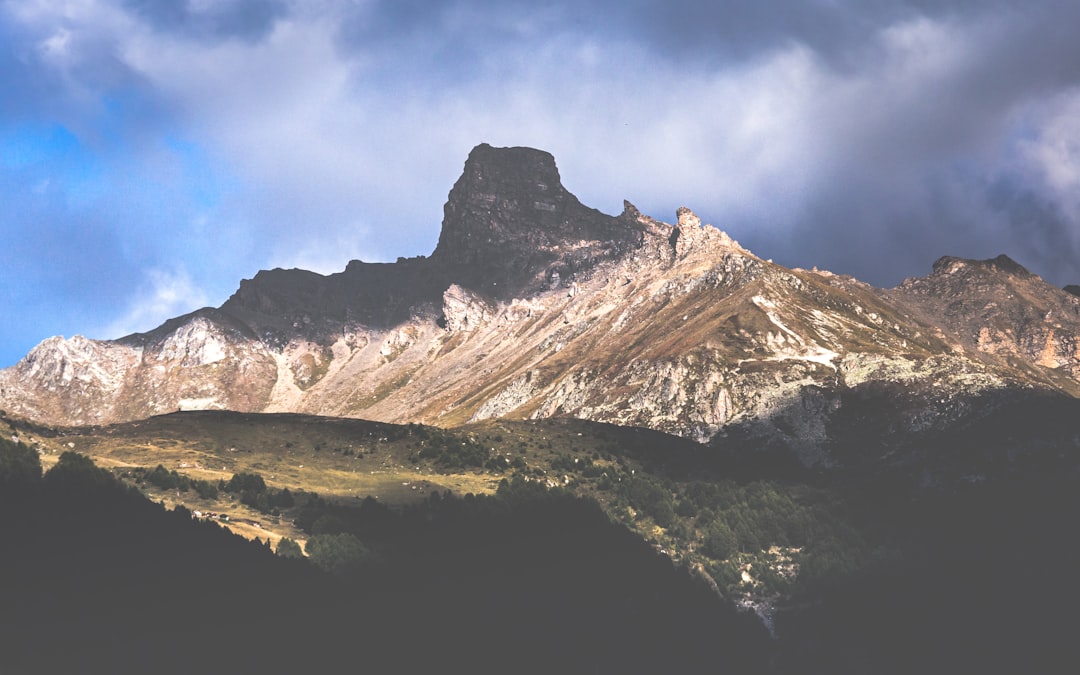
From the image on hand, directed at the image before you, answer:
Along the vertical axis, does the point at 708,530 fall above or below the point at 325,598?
above

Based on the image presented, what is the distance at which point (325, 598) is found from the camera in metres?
101

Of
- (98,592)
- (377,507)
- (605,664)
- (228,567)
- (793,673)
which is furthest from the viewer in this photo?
(793,673)

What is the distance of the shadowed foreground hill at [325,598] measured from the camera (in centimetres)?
8419

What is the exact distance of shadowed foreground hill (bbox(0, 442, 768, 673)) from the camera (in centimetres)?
8419

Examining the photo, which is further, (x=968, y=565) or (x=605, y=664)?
(x=968, y=565)

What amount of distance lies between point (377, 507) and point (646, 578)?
46.0 m

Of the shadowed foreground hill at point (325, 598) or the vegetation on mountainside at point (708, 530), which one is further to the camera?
the vegetation on mountainside at point (708, 530)

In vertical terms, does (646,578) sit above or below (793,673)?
above

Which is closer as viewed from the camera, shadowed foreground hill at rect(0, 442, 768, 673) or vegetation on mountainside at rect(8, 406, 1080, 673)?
shadowed foreground hill at rect(0, 442, 768, 673)

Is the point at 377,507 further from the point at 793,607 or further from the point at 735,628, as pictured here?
the point at 793,607

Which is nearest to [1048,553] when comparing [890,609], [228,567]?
[890,609]

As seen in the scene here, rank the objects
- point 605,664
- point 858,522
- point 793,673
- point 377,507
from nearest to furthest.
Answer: point 605,664
point 377,507
point 793,673
point 858,522

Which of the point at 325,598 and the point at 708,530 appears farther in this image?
the point at 708,530

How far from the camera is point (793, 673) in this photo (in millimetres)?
146125
